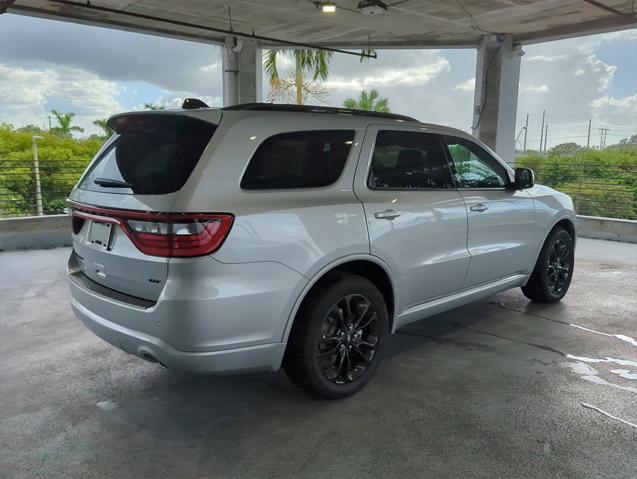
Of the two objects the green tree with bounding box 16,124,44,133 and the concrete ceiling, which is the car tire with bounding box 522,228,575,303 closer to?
the concrete ceiling

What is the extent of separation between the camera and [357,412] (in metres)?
2.83

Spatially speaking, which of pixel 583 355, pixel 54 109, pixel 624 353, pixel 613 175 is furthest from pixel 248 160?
pixel 54 109

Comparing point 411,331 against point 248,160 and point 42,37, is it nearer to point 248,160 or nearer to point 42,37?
point 248,160

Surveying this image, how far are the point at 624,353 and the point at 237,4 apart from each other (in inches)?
273

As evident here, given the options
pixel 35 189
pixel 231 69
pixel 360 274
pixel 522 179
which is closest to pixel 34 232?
pixel 35 189

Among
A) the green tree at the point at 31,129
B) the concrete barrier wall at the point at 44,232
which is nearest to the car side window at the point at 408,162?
the concrete barrier wall at the point at 44,232

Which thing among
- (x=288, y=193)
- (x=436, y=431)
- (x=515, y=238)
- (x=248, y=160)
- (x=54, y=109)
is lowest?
(x=436, y=431)

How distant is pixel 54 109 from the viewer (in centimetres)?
2164

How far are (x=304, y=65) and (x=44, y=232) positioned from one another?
425 inches

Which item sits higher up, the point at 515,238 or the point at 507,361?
the point at 515,238

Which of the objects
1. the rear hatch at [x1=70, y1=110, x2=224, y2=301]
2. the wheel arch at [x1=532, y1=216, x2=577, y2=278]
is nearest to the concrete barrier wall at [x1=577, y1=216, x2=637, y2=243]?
the wheel arch at [x1=532, y1=216, x2=577, y2=278]

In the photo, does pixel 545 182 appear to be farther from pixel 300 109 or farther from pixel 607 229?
pixel 300 109

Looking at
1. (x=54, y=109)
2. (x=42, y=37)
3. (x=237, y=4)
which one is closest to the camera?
(x=237, y=4)

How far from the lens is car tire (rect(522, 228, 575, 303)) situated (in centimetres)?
450
